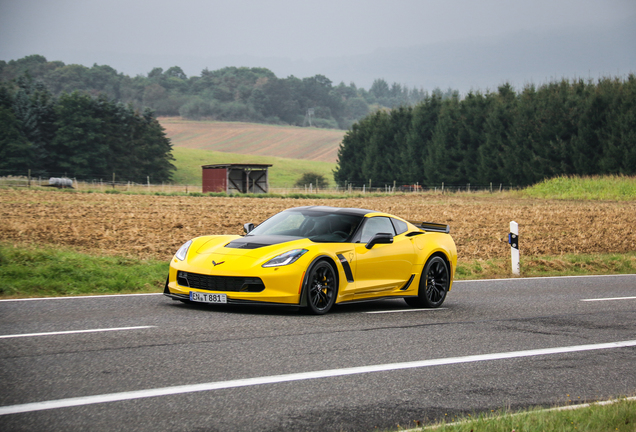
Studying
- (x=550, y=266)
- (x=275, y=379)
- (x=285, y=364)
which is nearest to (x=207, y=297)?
(x=285, y=364)

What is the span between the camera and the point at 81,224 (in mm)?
20906

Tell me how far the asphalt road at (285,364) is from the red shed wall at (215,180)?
175ft

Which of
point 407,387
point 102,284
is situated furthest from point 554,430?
point 102,284

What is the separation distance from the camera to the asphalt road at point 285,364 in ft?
15.5

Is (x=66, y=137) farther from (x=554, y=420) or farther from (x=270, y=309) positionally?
(x=554, y=420)

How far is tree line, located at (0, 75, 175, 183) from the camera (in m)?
75.2

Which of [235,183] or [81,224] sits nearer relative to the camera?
[81,224]

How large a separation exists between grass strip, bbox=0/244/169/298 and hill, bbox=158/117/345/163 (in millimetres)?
111079

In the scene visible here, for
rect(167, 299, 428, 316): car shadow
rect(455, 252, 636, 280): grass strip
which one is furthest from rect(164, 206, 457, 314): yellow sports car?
rect(455, 252, 636, 280): grass strip

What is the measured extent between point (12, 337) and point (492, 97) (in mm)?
Answer: 74418

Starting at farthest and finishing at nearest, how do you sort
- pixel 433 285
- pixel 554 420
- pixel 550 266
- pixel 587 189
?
pixel 587 189
pixel 550 266
pixel 433 285
pixel 554 420

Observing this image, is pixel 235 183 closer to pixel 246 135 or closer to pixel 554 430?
pixel 554 430

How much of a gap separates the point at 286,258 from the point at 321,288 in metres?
0.65

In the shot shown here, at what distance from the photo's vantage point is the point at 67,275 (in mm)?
11750
